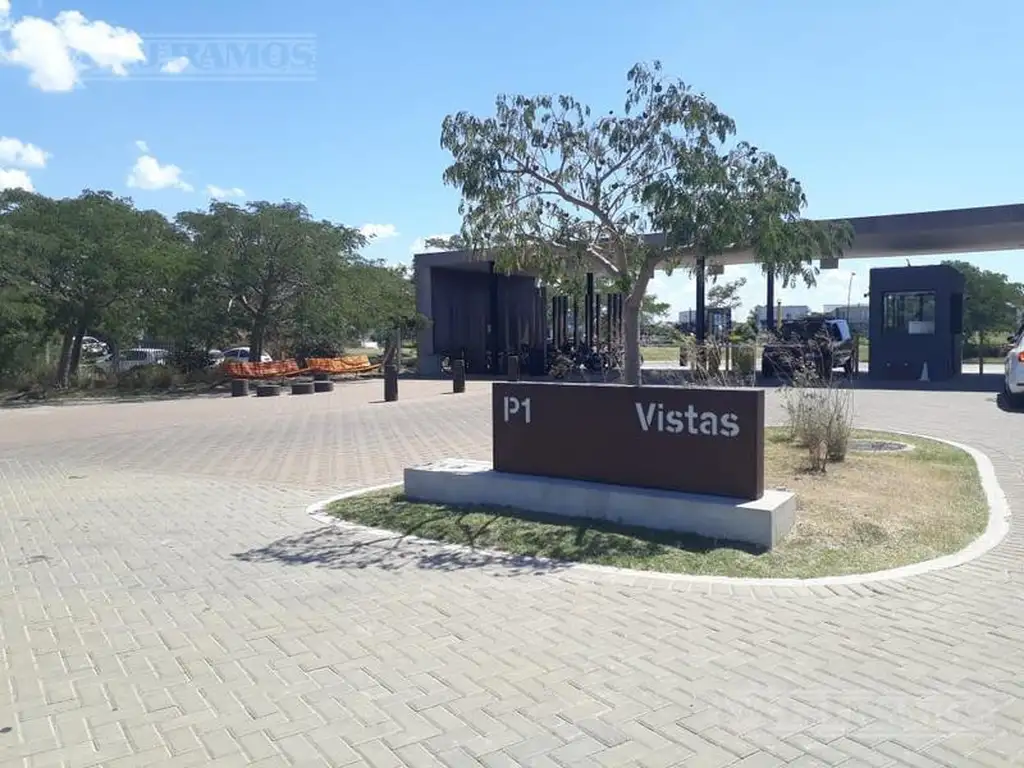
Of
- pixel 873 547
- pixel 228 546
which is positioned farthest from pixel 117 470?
pixel 873 547

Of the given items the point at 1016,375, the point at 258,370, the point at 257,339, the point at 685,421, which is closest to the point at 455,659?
the point at 685,421

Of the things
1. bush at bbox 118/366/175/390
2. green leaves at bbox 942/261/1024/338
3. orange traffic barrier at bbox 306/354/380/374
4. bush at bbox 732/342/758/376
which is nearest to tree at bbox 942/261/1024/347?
green leaves at bbox 942/261/1024/338

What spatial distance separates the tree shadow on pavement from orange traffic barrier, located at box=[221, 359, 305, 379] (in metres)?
22.0

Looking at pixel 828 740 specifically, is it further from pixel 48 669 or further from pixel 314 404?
pixel 314 404

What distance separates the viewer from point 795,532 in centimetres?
682

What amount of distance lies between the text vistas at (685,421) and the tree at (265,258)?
75.3ft

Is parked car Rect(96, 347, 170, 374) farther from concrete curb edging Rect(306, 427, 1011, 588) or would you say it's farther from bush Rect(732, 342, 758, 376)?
concrete curb edging Rect(306, 427, 1011, 588)

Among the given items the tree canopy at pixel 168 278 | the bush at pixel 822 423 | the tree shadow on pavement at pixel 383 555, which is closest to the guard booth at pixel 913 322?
the tree canopy at pixel 168 278

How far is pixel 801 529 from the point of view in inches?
270

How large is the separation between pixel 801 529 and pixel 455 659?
347 centimetres

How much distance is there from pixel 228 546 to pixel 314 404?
14695 millimetres

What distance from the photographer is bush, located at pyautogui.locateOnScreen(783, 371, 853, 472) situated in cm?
943

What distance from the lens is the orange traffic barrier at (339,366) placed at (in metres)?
30.9

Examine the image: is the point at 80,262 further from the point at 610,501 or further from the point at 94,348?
the point at 610,501
